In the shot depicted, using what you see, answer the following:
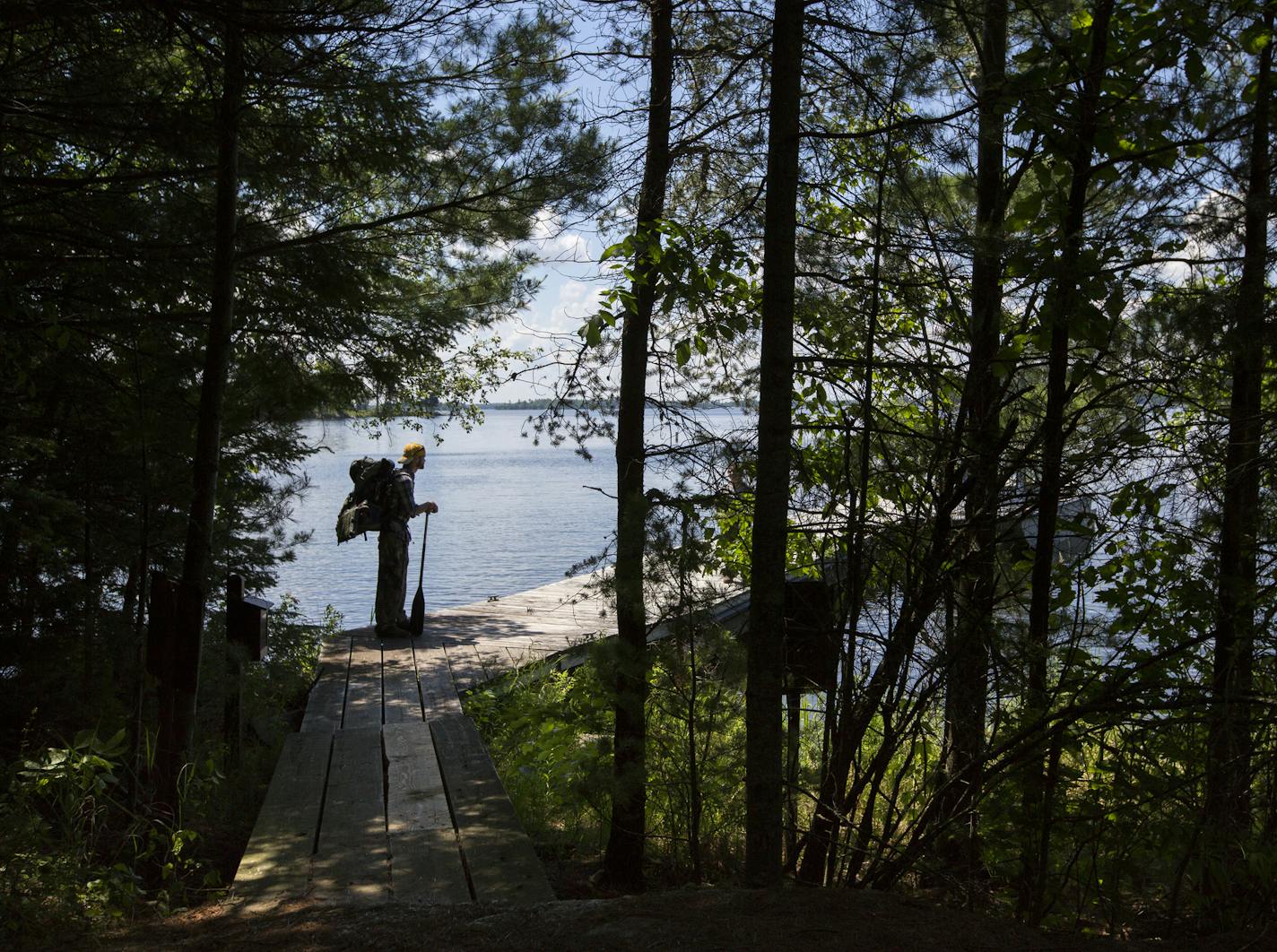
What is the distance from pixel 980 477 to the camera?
4.37 meters

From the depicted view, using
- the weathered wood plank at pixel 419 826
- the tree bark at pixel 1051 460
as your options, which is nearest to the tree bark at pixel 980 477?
the tree bark at pixel 1051 460

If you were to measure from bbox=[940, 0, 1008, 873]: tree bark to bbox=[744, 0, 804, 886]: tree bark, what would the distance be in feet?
2.40

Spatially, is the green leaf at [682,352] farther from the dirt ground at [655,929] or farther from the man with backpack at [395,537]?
the man with backpack at [395,537]

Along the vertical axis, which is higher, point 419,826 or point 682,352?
point 682,352

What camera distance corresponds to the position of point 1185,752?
389 cm

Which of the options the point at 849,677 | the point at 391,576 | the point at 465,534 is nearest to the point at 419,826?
the point at 849,677

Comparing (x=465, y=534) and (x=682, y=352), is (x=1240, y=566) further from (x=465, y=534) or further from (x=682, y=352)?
(x=465, y=534)

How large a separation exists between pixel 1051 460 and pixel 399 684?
6.18 m

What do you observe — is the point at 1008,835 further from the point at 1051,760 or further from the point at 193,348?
the point at 193,348

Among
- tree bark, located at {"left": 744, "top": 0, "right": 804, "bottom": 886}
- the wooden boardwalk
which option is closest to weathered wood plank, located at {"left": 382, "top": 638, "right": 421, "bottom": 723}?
the wooden boardwalk

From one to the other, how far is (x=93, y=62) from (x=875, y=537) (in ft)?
16.4

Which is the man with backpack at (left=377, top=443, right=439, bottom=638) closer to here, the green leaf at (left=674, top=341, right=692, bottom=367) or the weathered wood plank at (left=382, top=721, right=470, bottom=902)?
the weathered wood plank at (left=382, top=721, right=470, bottom=902)

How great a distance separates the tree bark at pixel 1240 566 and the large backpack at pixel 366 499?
24.3 feet

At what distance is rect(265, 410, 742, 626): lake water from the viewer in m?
17.0
